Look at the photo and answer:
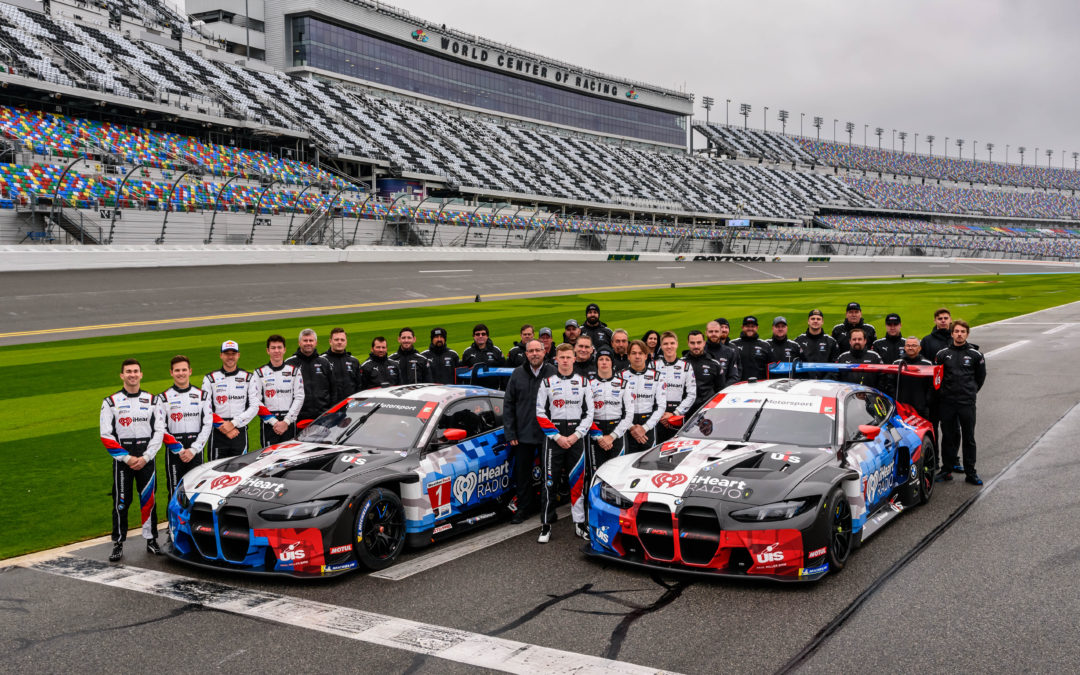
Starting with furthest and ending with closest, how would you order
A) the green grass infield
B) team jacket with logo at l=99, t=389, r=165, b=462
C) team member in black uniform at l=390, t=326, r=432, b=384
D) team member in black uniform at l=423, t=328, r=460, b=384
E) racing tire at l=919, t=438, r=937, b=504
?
team member in black uniform at l=423, t=328, r=460, b=384 < team member in black uniform at l=390, t=326, r=432, b=384 < the green grass infield < racing tire at l=919, t=438, r=937, b=504 < team jacket with logo at l=99, t=389, r=165, b=462

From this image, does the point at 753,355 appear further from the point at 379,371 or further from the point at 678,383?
the point at 379,371

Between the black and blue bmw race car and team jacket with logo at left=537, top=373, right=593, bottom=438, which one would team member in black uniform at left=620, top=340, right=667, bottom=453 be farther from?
the black and blue bmw race car

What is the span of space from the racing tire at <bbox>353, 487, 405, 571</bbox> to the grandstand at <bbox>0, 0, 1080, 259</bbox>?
3273 cm

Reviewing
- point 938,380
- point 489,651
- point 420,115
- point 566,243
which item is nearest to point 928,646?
point 489,651

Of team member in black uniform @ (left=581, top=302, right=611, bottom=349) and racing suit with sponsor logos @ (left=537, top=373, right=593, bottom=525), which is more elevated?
team member in black uniform @ (left=581, top=302, right=611, bottom=349)

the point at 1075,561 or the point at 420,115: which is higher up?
the point at 420,115

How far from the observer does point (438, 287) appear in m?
37.8

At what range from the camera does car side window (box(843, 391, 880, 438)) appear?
25.3 ft

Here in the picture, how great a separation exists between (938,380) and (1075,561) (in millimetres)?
3036

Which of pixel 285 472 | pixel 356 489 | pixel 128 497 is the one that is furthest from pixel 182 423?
pixel 356 489

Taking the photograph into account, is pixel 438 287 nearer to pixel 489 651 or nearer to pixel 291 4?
pixel 489 651

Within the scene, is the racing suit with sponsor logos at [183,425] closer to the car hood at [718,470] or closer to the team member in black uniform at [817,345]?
the car hood at [718,470]

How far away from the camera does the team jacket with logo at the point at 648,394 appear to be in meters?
8.53

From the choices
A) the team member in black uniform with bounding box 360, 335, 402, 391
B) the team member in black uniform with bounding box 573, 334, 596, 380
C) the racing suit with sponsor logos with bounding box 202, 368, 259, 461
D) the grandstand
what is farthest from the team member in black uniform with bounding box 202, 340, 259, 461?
the grandstand
